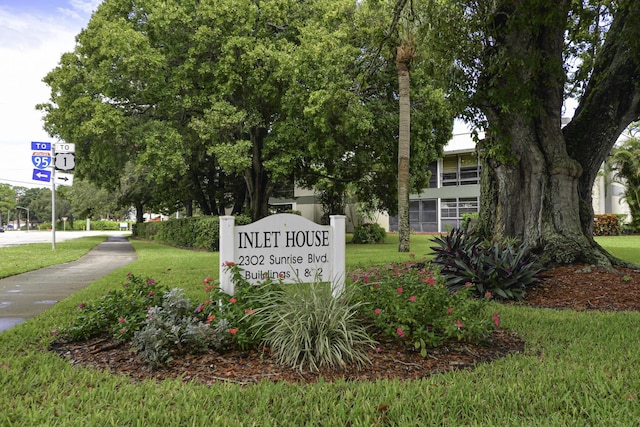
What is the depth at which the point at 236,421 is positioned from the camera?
292 cm

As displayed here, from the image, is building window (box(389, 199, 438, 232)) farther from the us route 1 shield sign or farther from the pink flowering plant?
the pink flowering plant

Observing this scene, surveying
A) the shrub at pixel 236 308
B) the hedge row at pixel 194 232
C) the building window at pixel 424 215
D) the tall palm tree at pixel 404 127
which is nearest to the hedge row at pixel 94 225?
the hedge row at pixel 194 232

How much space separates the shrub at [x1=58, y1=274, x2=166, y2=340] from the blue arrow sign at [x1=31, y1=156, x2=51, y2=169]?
605 inches

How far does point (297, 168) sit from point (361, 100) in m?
4.37

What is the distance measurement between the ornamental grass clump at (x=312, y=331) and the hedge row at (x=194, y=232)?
13.9 meters

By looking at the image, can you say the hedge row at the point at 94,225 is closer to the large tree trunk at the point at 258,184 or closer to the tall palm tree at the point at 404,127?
the large tree trunk at the point at 258,184

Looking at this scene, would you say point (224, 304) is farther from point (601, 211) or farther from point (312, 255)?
point (601, 211)

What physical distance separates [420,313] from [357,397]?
138 cm

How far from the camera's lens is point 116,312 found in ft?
16.0

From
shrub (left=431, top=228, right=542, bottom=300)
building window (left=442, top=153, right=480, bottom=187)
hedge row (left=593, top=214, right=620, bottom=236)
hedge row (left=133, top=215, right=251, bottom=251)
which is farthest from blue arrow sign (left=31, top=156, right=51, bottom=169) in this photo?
hedge row (left=593, top=214, right=620, bottom=236)

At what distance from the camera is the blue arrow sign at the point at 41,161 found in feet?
59.1

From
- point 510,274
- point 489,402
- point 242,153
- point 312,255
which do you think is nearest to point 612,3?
point 510,274

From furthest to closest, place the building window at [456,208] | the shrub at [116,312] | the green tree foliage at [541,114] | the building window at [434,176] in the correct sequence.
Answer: the building window at [434,176] < the building window at [456,208] < the green tree foliage at [541,114] < the shrub at [116,312]

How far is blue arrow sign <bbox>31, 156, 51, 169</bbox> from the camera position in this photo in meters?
18.0
